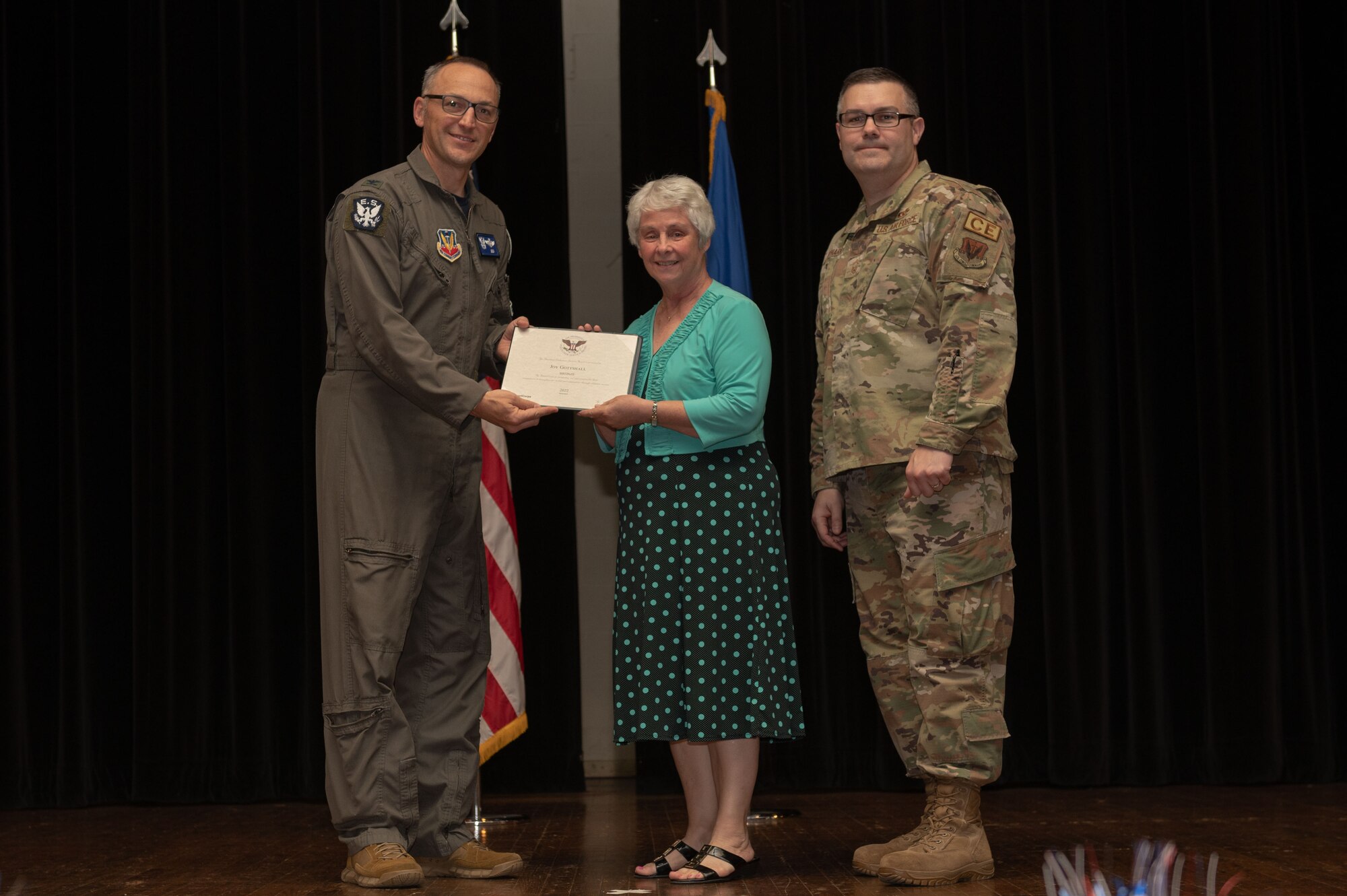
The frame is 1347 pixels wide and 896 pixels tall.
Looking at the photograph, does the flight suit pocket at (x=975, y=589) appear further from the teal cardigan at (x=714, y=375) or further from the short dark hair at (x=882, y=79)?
the short dark hair at (x=882, y=79)

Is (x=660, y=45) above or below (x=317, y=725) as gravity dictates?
above

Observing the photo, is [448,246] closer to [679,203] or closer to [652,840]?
[679,203]

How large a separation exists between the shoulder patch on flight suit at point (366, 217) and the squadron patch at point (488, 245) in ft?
0.88

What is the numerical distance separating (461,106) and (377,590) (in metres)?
1.16

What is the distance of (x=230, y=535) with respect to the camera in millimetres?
4691

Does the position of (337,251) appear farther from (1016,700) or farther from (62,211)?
(1016,700)

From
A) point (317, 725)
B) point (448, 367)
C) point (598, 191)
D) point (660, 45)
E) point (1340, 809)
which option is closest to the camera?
point (448, 367)

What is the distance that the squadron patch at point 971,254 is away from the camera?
8.99 ft

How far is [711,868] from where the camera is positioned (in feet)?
8.98

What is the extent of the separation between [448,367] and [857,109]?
1118mm

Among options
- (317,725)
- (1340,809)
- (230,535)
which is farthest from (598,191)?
(1340,809)

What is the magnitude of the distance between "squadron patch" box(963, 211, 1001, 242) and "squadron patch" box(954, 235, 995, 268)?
0.03 m

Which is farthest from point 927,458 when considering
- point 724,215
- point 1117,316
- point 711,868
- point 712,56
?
point 1117,316

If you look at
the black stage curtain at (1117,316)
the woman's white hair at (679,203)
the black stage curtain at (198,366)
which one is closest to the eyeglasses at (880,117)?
the woman's white hair at (679,203)
